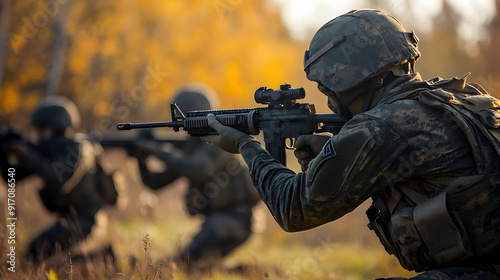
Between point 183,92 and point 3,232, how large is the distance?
122 inches

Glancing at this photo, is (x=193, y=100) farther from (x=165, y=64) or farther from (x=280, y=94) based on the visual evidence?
(x=165, y=64)

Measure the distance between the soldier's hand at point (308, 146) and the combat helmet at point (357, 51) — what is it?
0.33 metres

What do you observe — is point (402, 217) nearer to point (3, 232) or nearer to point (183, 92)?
point (3, 232)

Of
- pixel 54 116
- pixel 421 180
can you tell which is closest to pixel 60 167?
pixel 54 116

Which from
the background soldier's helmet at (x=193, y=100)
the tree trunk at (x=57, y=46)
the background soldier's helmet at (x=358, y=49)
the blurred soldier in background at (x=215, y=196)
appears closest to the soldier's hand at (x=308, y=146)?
the background soldier's helmet at (x=358, y=49)

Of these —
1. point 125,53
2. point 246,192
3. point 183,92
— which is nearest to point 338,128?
point 246,192

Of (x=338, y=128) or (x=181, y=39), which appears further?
(x=181, y=39)

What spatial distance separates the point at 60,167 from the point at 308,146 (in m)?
5.02

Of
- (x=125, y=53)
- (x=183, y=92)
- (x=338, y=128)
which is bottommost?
(x=338, y=128)

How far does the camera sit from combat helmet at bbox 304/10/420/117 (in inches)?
116

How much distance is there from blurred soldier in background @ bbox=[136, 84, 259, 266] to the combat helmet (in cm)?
448

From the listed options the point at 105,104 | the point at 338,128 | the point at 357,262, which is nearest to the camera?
the point at 338,128

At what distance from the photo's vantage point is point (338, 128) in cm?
340

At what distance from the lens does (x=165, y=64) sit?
24547mm
